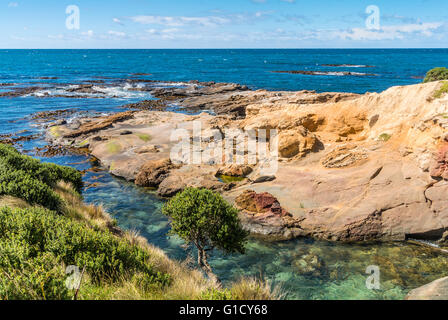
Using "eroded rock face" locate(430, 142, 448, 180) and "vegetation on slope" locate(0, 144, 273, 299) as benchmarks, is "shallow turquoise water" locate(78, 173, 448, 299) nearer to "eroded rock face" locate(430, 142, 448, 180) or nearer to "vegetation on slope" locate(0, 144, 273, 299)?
"vegetation on slope" locate(0, 144, 273, 299)


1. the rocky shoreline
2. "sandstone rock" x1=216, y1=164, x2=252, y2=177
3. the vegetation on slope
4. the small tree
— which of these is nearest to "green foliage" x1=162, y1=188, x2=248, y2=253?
the small tree

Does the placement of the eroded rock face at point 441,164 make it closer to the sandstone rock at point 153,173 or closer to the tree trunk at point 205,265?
the tree trunk at point 205,265

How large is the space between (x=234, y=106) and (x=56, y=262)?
47.6 m

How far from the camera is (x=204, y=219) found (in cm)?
1233

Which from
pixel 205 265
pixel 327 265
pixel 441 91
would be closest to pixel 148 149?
pixel 205 265

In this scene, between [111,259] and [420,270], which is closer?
[111,259]

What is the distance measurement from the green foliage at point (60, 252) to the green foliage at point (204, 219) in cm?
234

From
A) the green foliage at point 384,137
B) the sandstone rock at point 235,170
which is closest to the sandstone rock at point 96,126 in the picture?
the sandstone rock at point 235,170

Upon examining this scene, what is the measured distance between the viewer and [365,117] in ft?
84.2

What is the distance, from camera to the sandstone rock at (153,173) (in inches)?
1007

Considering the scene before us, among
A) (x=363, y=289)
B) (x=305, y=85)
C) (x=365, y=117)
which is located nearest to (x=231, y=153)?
(x=365, y=117)

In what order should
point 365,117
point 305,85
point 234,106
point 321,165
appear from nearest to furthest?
1. point 321,165
2. point 365,117
3. point 234,106
4. point 305,85
